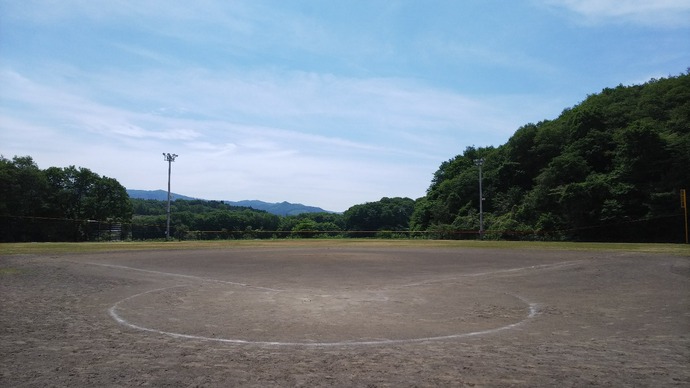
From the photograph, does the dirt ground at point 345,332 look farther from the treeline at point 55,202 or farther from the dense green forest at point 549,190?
the treeline at point 55,202

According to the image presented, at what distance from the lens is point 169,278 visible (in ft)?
53.3

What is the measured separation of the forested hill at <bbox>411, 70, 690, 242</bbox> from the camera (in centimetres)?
5221

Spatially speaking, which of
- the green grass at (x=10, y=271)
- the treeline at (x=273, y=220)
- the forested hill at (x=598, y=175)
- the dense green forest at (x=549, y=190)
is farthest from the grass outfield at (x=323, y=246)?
the treeline at (x=273, y=220)

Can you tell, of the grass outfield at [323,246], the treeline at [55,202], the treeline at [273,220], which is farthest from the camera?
the treeline at [273,220]

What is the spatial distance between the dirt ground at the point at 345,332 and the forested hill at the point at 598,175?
43.8 m

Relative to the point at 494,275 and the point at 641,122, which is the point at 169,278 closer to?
the point at 494,275

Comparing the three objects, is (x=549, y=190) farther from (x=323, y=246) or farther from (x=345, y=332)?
(x=345, y=332)

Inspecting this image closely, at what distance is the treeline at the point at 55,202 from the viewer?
191 ft

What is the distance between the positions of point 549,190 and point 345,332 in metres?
64.2

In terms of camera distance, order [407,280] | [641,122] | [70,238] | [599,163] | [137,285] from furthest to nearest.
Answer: [599,163] < [70,238] < [641,122] < [407,280] < [137,285]

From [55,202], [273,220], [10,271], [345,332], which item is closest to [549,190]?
[10,271]

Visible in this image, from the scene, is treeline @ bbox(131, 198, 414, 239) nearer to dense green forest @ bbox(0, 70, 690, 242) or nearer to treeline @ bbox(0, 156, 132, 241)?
dense green forest @ bbox(0, 70, 690, 242)

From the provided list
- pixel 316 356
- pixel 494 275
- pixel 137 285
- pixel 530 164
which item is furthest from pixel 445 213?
pixel 316 356

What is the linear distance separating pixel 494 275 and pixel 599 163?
60.5 m
